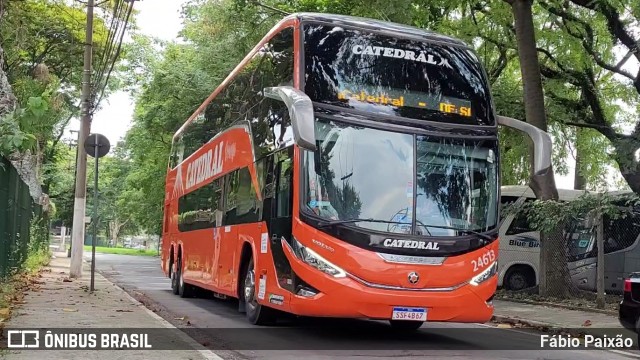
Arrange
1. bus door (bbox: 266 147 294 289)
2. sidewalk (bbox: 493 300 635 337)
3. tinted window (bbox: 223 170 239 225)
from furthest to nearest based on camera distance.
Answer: tinted window (bbox: 223 170 239 225) → sidewalk (bbox: 493 300 635 337) → bus door (bbox: 266 147 294 289)

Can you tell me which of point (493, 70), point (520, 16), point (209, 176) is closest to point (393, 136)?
point (209, 176)

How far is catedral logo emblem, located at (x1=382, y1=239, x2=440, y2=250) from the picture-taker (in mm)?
8367

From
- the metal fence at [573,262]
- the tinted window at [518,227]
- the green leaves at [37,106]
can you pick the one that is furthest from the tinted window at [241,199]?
the tinted window at [518,227]

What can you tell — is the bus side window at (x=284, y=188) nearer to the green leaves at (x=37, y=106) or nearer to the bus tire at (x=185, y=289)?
the green leaves at (x=37, y=106)

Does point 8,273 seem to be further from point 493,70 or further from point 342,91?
point 493,70

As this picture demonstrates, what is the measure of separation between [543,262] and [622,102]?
10986 mm

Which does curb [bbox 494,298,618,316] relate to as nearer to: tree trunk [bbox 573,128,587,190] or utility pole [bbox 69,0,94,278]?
tree trunk [bbox 573,128,587,190]

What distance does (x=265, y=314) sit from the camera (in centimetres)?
1061

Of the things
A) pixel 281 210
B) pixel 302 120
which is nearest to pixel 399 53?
pixel 302 120

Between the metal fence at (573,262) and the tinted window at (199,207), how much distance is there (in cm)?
783

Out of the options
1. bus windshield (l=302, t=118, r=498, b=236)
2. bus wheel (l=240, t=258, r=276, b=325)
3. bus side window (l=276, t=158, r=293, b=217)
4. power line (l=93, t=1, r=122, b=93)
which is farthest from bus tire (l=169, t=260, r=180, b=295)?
bus windshield (l=302, t=118, r=498, b=236)

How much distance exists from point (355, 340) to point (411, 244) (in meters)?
2.00

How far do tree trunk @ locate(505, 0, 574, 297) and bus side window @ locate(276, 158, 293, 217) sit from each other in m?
8.74

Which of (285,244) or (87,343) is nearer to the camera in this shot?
(87,343)
